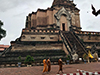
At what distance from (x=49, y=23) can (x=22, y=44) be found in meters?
10.9

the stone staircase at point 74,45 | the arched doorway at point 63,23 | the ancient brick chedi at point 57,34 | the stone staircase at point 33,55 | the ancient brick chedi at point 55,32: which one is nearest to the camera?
the stone staircase at point 33,55

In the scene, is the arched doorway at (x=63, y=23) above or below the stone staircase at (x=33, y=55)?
above

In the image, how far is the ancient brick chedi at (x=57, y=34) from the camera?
19.4 meters

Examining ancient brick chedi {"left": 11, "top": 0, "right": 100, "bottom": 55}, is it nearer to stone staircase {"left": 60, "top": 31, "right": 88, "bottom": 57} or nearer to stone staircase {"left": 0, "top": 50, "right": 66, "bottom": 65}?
stone staircase {"left": 60, "top": 31, "right": 88, "bottom": 57}

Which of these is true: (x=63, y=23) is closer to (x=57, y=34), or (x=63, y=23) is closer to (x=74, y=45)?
(x=57, y=34)

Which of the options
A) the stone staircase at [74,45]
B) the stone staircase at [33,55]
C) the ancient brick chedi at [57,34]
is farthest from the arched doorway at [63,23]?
the stone staircase at [33,55]

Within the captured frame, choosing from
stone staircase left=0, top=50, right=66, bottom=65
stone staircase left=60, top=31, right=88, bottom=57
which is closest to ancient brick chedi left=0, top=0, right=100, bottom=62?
stone staircase left=60, top=31, right=88, bottom=57

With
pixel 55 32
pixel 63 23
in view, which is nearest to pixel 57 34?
pixel 55 32

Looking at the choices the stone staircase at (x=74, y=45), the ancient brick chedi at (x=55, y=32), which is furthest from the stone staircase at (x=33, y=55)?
the stone staircase at (x=74, y=45)

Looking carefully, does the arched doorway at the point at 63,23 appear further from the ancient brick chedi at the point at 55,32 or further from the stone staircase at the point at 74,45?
the stone staircase at the point at 74,45

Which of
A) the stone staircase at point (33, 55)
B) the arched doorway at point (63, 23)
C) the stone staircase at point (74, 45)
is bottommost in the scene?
the stone staircase at point (33, 55)

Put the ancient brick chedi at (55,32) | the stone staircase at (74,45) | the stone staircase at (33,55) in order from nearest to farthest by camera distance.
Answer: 1. the stone staircase at (33,55)
2. the stone staircase at (74,45)
3. the ancient brick chedi at (55,32)

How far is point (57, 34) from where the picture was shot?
78.4ft

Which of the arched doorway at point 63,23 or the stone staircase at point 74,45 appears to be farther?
the arched doorway at point 63,23
